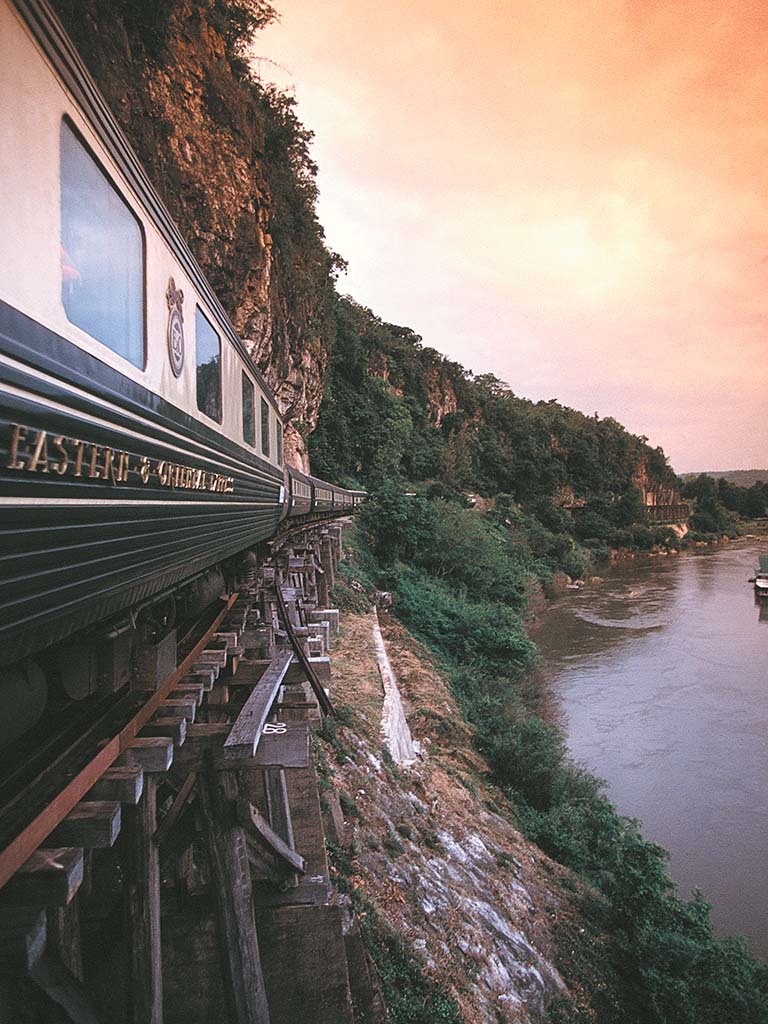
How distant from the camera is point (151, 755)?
2441 mm

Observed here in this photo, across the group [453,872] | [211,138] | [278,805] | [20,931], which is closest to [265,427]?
[278,805]

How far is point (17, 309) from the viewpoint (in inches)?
55.7

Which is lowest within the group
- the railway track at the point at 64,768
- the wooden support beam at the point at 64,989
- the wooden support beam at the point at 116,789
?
the wooden support beam at the point at 64,989

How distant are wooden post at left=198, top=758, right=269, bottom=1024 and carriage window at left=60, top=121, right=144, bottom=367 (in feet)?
6.94

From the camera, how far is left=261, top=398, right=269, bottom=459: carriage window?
594 cm

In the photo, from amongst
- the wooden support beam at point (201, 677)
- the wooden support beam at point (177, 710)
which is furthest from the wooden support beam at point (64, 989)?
the wooden support beam at point (201, 677)

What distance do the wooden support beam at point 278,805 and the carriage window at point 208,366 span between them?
2.36 meters

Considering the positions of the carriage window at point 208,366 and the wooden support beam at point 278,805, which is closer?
the carriage window at point 208,366

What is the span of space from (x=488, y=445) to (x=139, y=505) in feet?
167

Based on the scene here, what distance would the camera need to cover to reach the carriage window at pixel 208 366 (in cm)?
334

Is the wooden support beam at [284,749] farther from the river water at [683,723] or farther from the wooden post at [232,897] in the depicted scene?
the river water at [683,723]

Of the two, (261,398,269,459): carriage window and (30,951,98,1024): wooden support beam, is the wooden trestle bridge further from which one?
(261,398,269,459): carriage window

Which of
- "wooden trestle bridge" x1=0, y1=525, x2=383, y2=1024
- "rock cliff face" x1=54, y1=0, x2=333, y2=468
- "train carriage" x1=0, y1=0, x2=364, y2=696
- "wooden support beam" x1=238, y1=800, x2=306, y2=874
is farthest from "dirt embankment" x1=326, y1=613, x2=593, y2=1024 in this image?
→ "rock cliff face" x1=54, y1=0, x2=333, y2=468

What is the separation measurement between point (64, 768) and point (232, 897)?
127cm
